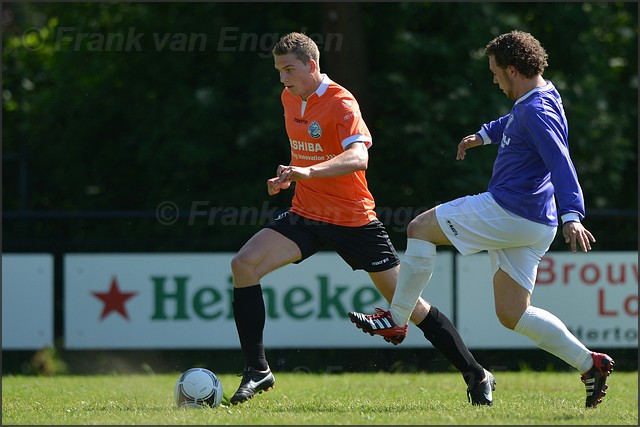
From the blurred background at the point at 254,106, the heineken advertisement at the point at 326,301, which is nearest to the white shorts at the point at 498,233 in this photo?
the heineken advertisement at the point at 326,301

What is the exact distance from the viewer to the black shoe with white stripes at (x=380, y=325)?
5.45 metres

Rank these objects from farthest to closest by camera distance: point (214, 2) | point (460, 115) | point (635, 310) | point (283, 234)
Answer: point (214, 2), point (460, 115), point (635, 310), point (283, 234)

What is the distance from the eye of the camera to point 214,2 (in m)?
12.9

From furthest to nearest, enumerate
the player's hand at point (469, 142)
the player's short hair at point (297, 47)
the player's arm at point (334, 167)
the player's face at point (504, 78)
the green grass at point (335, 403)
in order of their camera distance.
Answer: the player's hand at point (469, 142), the player's short hair at point (297, 47), the player's face at point (504, 78), the player's arm at point (334, 167), the green grass at point (335, 403)

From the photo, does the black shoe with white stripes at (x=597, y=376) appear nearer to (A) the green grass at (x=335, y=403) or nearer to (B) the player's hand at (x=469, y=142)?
(A) the green grass at (x=335, y=403)

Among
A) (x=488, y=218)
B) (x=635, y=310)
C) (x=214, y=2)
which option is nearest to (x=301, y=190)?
(x=488, y=218)

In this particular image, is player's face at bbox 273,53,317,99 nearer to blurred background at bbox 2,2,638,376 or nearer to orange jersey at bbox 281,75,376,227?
orange jersey at bbox 281,75,376,227

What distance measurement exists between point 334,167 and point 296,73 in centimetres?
79

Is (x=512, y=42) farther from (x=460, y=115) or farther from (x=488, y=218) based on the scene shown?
(x=460, y=115)

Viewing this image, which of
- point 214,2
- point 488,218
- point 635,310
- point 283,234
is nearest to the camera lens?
point 488,218

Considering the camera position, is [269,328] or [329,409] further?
[269,328]

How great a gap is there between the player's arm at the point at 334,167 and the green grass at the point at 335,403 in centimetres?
131

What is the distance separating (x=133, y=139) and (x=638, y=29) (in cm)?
720

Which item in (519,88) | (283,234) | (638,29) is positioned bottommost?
(283,234)
